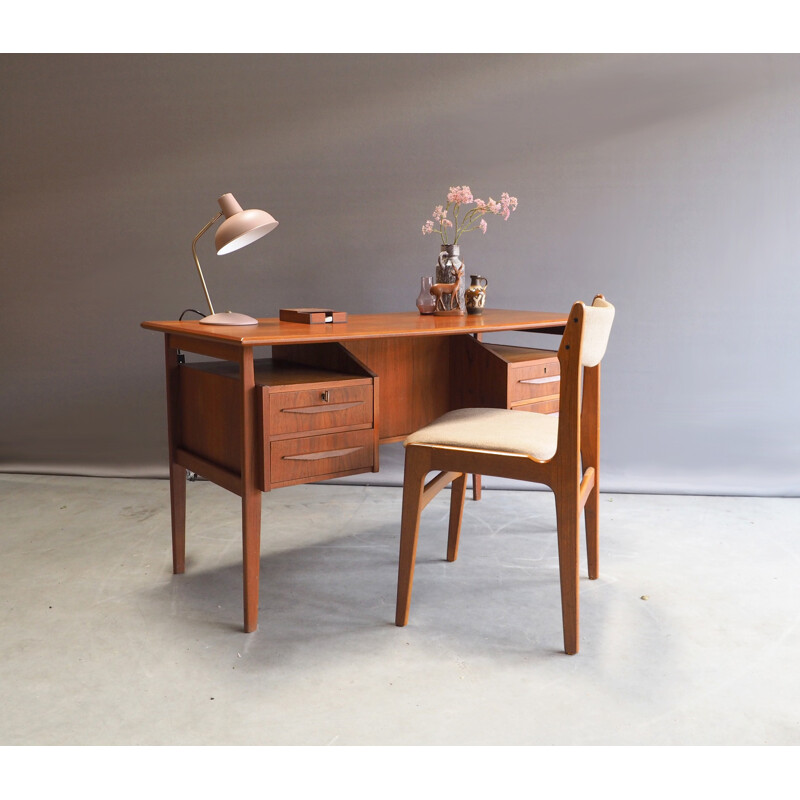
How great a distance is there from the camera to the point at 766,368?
3.45 metres

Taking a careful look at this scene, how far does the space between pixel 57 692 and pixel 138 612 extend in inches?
17.2

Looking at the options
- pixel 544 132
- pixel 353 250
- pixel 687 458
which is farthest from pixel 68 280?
pixel 687 458

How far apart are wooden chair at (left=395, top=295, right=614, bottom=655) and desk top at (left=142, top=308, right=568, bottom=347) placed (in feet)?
0.87

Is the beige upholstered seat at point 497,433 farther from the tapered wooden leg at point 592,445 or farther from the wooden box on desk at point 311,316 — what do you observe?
the wooden box on desk at point 311,316

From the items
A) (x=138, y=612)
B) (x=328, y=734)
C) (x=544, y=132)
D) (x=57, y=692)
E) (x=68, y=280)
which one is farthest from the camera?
(x=68, y=280)

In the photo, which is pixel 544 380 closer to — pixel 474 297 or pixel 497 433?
pixel 474 297

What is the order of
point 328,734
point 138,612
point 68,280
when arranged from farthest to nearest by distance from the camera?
point 68,280, point 138,612, point 328,734

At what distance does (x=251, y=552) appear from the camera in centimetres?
212

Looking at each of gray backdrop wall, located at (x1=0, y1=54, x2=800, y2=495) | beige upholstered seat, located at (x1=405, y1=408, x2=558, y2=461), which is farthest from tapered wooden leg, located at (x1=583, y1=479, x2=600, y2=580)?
gray backdrop wall, located at (x1=0, y1=54, x2=800, y2=495)

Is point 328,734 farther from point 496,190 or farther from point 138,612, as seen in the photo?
point 496,190

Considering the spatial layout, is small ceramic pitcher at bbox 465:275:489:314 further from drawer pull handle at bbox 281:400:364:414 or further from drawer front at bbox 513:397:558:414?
drawer pull handle at bbox 281:400:364:414

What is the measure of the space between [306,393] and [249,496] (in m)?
0.30

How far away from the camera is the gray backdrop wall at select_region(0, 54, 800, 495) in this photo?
11.1 ft

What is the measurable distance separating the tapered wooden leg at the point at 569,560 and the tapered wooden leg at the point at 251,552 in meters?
0.77
